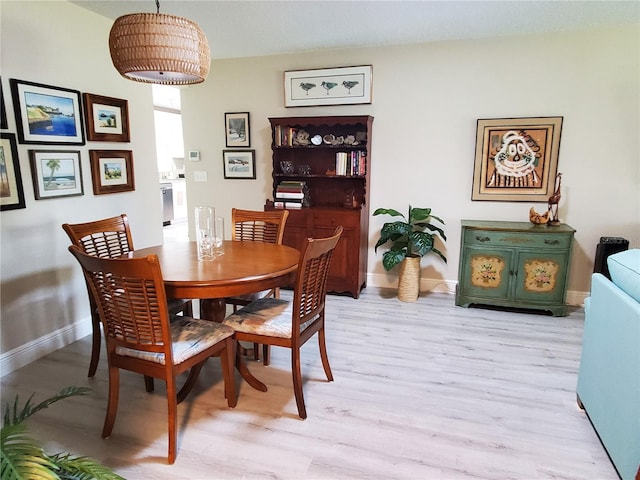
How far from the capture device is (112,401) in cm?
186

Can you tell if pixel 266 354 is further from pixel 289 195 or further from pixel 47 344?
pixel 289 195

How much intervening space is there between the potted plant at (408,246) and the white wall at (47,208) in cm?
234

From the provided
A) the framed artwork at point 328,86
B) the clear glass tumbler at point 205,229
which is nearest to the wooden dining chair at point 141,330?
the clear glass tumbler at point 205,229

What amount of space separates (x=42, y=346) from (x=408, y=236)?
299 centimetres

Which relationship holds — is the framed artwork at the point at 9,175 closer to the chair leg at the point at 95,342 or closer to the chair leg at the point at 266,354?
the chair leg at the point at 95,342

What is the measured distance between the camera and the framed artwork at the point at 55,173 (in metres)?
2.59

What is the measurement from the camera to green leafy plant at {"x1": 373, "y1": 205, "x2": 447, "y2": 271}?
11.9ft

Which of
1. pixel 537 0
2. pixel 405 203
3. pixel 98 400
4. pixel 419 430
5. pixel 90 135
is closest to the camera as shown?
pixel 419 430

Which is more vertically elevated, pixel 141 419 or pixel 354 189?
pixel 354 189

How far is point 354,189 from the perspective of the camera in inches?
159

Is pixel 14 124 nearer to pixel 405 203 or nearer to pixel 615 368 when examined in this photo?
pixel 405 203

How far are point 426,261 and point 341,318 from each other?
3.98 ft

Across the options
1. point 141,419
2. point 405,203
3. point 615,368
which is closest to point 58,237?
point 141,419

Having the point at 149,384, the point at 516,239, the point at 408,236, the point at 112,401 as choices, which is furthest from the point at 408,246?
the point at 112,401
